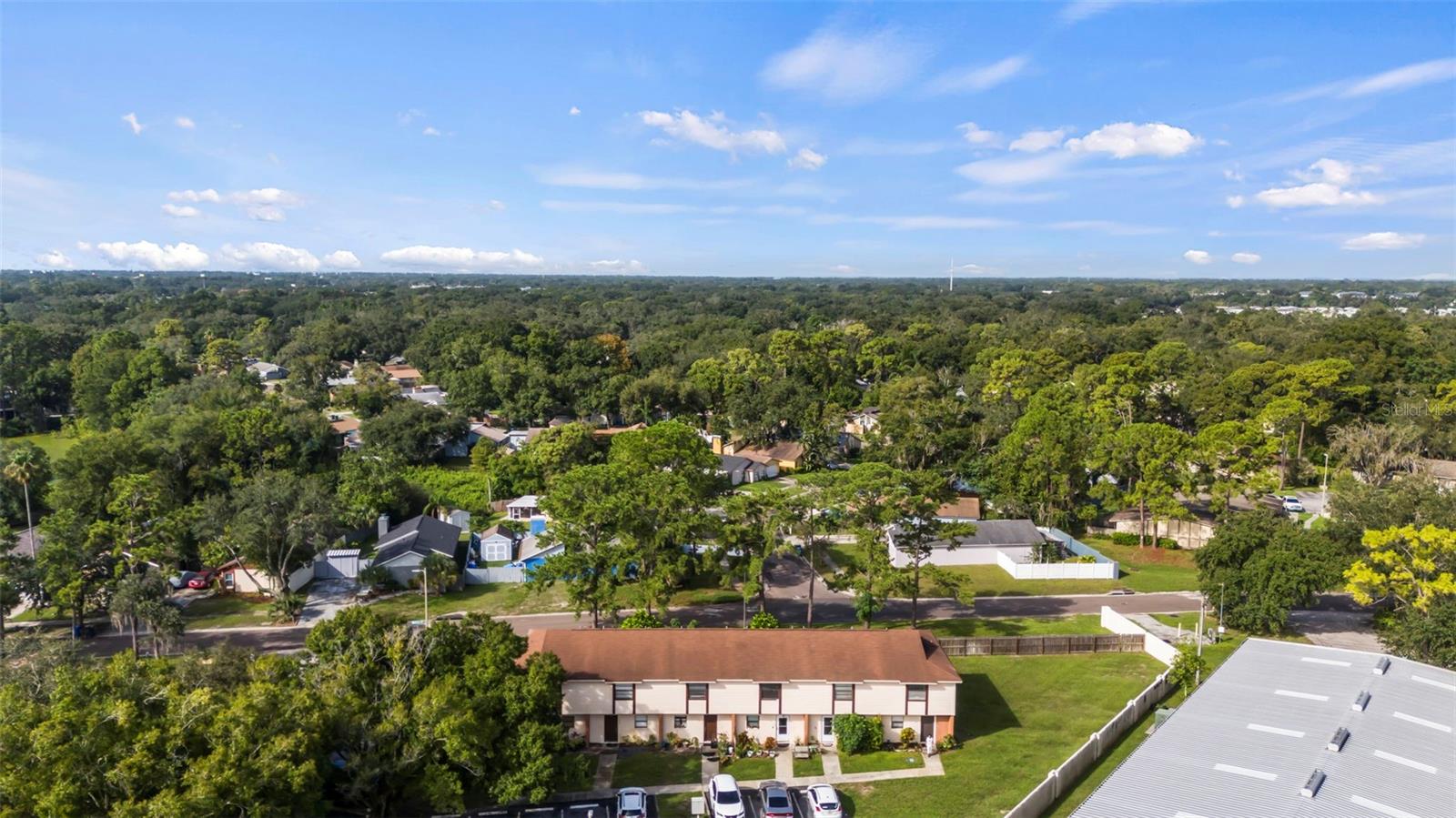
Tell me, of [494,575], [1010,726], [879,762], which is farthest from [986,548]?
[494,575]

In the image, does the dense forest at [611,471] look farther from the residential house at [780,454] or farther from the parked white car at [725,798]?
the parked white car at [725,798]

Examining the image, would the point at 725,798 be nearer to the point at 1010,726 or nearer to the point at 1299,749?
the point at 1010,726

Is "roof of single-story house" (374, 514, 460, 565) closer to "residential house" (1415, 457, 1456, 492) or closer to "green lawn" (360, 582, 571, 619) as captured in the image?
"green lawn" (360, 582, 571, 619)

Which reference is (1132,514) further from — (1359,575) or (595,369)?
(595,369)

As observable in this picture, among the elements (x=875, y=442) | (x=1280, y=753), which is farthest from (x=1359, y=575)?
(x=875, y=442)

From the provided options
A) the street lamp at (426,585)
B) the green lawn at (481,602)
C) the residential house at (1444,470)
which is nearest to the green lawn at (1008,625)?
the green lawn at (481,602)

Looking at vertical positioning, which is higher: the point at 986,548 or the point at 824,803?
the point at 824,803
